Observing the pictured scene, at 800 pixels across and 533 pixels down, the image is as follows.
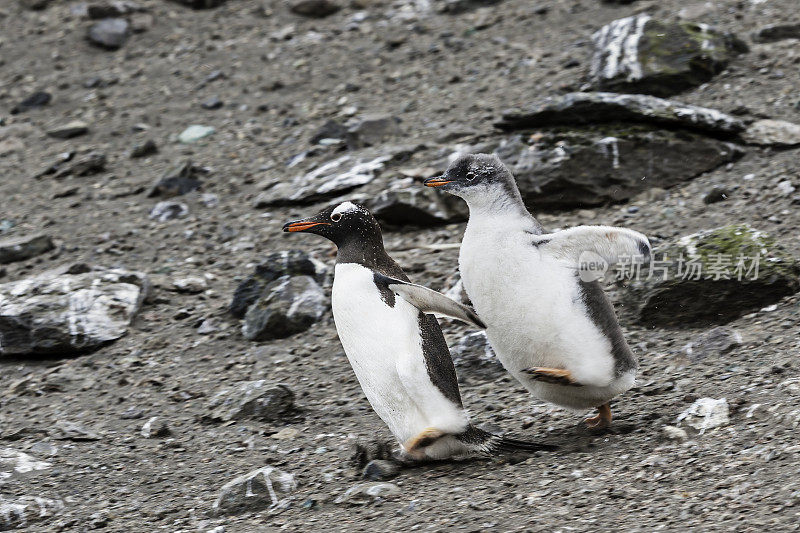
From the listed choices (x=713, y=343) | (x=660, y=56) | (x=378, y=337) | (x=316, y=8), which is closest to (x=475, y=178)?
(x=378, y=337)

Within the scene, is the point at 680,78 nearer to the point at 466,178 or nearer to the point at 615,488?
the point at 466,178

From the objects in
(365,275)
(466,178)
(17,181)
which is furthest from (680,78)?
(17,181)

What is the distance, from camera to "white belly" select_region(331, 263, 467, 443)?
11.9ft

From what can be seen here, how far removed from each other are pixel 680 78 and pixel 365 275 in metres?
3.67

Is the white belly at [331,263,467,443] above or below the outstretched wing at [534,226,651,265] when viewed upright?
below

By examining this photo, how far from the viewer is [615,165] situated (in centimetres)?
575

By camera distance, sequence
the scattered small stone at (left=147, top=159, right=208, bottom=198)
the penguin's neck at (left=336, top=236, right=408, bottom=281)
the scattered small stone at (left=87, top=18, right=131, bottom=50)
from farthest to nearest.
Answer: the scattered small stone at (left=87, top=18, right=131, bottom=50) < the scattered small stone at (left=147, top=159, right=208, bottom=198) < the penguin's neck at (left=336, top=236, right=408, bottom=281)

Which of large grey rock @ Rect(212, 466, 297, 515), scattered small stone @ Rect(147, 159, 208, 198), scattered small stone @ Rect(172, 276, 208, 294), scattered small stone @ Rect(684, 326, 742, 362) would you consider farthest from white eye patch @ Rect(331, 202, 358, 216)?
scattered small stone @ Rect(147, 159, 208, 198)

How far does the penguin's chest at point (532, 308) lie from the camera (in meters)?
3.63

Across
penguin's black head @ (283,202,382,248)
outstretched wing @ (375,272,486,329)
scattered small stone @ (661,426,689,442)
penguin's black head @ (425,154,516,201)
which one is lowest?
scattered small stone @ (661,426,689,442)

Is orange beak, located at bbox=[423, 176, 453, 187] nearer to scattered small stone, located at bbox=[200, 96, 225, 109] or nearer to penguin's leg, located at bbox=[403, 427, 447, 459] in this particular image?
penguin's leg, located at bbox=[403, 427, 447, 459]

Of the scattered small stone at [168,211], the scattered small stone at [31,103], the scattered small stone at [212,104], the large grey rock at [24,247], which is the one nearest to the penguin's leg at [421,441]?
the scattered small stone at [168,211]

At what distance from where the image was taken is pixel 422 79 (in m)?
7.95

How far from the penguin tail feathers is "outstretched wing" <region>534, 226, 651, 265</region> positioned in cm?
69
